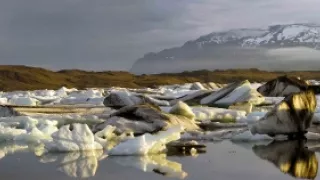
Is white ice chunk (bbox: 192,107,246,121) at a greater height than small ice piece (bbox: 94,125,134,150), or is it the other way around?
small ice piece (bbox: 94,125,134,150)

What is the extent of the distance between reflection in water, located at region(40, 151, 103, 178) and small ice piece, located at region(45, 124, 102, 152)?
14 cm

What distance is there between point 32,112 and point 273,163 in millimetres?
6207

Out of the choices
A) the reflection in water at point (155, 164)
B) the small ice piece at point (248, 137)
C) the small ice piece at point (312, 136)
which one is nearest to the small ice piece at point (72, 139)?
the reflection in water at point (155, 164)

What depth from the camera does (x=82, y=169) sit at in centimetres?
459

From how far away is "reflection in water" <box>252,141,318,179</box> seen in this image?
4386 mm

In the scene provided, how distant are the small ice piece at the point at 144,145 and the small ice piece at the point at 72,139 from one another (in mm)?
490

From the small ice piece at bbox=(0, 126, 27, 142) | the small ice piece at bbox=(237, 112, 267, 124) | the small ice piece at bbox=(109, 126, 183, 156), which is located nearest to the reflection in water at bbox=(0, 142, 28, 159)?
the small ice piece at bbox=(0, 126, 27, 142)

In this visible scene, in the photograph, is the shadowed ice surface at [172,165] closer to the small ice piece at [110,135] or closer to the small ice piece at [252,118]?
the small ice piece at [110,135]

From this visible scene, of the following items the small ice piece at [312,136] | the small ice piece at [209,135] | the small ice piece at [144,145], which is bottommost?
the small ice piece at [209,135]

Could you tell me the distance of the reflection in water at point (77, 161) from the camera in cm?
444

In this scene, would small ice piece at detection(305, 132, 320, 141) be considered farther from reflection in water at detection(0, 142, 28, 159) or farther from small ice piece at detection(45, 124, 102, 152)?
reflection in water at detection(0, 142, 28, 159)

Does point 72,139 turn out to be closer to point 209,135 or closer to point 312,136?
point 209,135

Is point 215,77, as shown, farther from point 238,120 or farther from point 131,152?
point 131,152

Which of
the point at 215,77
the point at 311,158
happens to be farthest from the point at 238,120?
the point at 215,77
